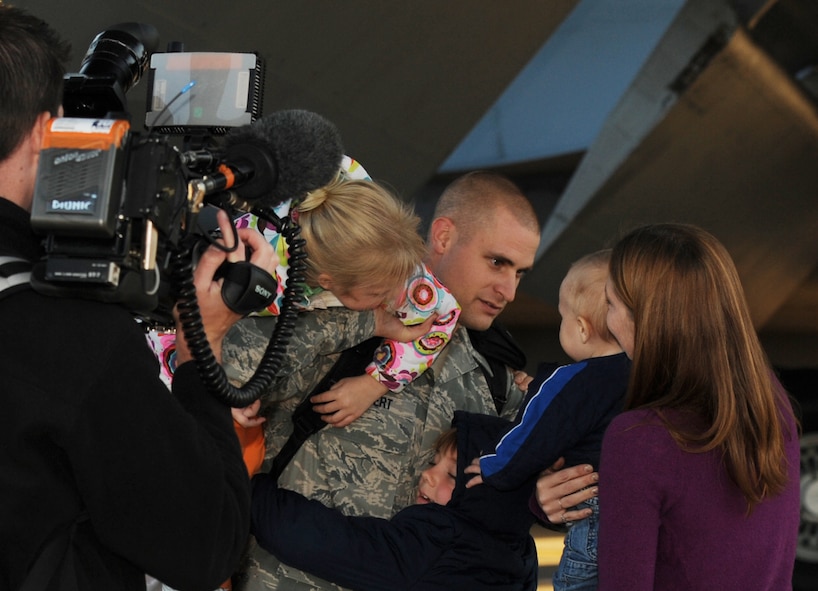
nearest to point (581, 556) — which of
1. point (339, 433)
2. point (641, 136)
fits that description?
point (339, 433)

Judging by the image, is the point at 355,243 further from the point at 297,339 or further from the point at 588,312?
the point at 588,312

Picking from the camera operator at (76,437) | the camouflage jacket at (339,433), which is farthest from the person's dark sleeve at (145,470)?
the camouflage jacket at (339,433)

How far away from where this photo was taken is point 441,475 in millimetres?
2660

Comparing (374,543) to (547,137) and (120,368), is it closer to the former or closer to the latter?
(120,368)

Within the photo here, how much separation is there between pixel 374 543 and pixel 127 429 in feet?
3.75

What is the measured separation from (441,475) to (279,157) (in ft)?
3.77

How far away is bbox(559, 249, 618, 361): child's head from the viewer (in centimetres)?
269

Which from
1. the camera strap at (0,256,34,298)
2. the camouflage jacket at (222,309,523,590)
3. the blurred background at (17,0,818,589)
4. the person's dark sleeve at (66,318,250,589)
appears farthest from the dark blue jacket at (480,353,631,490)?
the blurred background at (17,0,818,589)

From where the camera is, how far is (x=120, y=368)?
1429mm

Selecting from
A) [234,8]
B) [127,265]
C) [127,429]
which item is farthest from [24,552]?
[234,8]

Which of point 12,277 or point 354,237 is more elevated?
point 12,277

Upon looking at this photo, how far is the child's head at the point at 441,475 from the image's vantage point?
2.64 m

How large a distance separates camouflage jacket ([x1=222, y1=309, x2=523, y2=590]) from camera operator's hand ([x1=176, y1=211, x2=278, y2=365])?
650 millimetres

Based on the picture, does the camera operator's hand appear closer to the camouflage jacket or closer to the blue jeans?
the camouflage jacket
